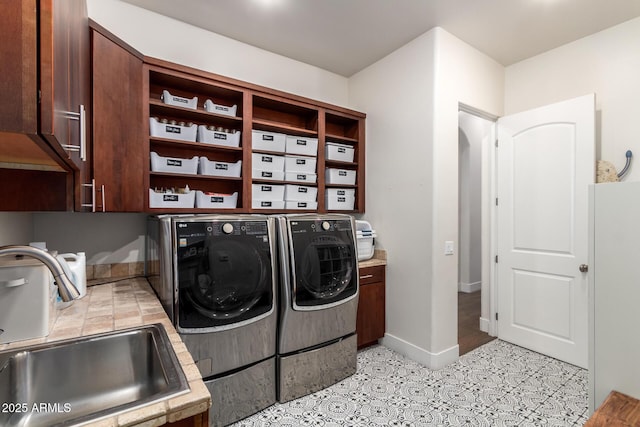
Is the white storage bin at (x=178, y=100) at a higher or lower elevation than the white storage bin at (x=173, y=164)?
higher

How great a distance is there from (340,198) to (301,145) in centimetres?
66

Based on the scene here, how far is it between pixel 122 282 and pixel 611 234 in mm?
2940

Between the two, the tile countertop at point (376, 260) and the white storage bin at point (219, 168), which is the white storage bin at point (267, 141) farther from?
the tile countertop at point (376, 260)

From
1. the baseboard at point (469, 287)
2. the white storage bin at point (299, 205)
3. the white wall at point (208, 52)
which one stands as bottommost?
the baseboard at point (469, 287)

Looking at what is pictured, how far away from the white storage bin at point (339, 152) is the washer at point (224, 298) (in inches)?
47.2

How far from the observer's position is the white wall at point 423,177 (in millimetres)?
2535

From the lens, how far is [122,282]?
2189 mm

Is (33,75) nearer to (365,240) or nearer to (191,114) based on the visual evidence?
(191,114)

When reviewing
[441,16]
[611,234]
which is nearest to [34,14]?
[611,234]

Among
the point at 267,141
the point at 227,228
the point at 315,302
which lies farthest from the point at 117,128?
the point at 315,302

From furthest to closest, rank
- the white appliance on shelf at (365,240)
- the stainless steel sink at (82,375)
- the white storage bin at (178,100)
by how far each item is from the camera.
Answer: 1. the white appliance on shelf at (365,240)
2. the white storage bin at (178,100)
3. the stainless steel sink at (82,375)

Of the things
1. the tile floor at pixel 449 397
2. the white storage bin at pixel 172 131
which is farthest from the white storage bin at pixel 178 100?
the tile floor at pixel 449 397

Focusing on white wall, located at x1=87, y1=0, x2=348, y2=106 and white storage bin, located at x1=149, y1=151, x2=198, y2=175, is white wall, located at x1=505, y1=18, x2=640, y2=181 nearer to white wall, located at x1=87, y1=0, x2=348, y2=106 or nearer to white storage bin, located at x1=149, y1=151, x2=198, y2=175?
white wall, located at x1=87, y1=0, x2=348, y2=106

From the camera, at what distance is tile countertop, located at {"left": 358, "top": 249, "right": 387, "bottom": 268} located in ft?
9.16
